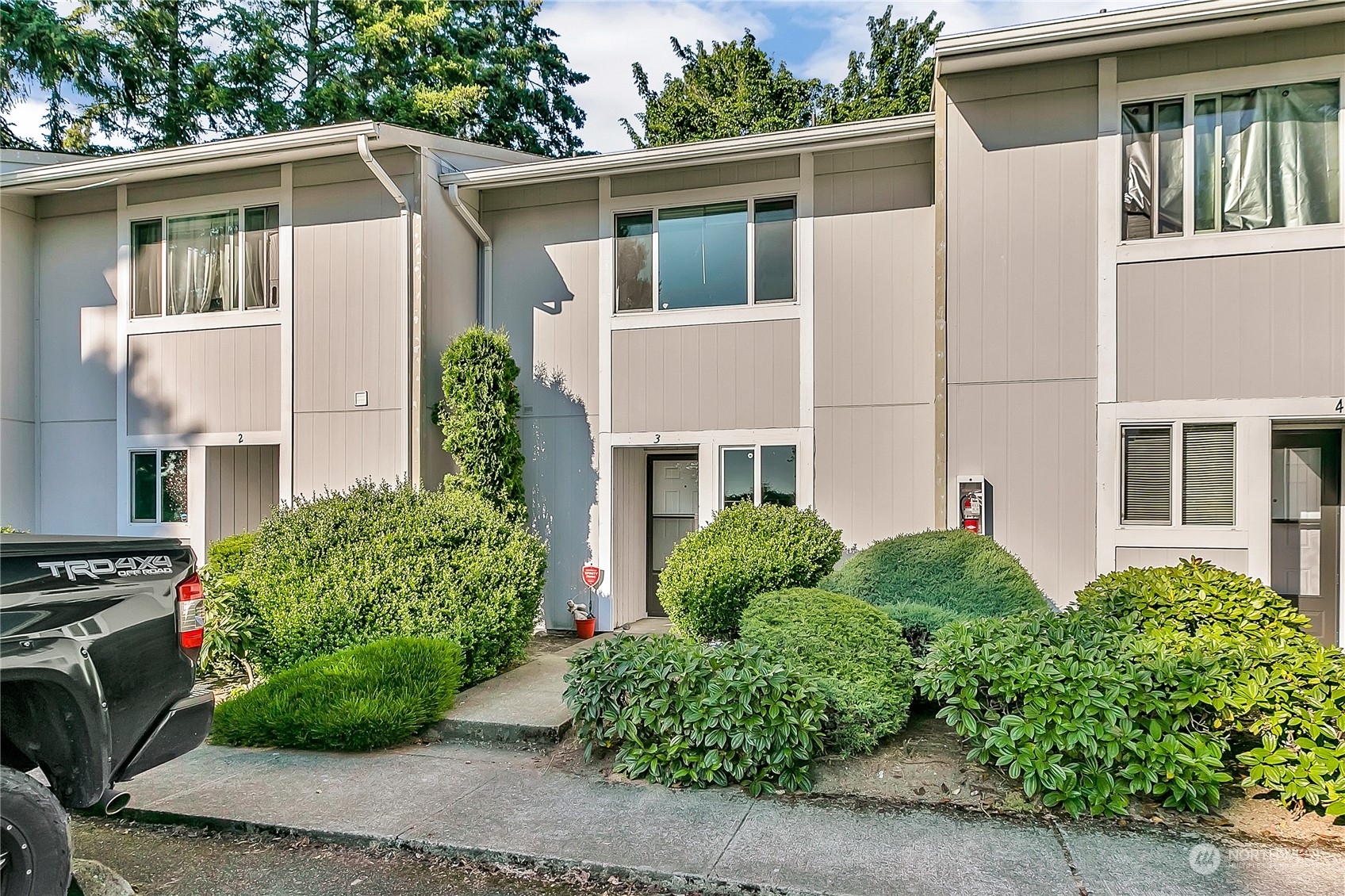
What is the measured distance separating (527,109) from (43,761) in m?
17.6

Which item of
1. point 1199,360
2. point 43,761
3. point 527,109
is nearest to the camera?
point 43,761

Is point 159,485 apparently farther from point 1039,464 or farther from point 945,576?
point 1039,464

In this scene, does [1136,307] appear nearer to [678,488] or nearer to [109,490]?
[678,488]

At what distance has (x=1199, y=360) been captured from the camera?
20.0 feet

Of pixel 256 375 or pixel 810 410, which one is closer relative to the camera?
pixel 810 410

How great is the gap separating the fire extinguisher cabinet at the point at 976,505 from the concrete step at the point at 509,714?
3280 mm

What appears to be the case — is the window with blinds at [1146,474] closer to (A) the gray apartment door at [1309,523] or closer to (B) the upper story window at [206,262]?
(A) the gray apartment door at [1309,523]

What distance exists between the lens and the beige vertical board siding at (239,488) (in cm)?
901

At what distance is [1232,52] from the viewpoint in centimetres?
607

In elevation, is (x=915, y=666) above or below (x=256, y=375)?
below

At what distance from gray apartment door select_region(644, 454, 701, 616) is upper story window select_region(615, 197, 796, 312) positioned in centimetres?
168

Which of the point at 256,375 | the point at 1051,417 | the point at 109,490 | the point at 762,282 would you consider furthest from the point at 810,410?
the point at 109,490

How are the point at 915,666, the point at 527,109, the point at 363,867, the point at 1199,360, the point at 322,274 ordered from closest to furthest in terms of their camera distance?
the point at 363,867 → the point at 915,666 → the point at 1199,360 → the point at 322,274 → the point at 527,109
